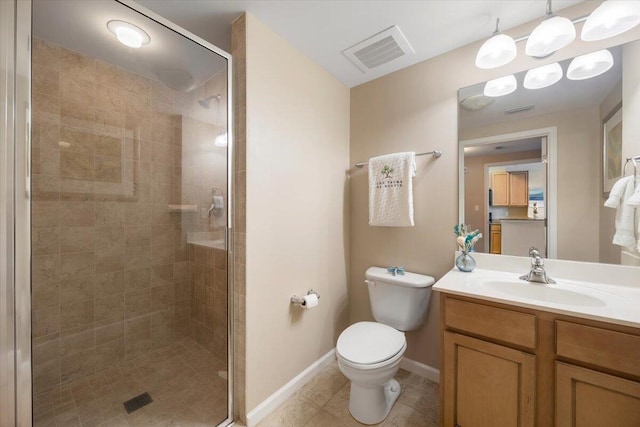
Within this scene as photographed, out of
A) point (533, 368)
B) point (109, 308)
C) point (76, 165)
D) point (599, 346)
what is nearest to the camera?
point (599, 346)

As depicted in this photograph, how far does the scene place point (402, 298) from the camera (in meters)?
1.64

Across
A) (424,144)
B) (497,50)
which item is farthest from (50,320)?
(497,50)

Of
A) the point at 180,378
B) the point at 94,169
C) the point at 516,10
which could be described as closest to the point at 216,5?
the point at 94,169

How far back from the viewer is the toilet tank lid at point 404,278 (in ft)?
5.22

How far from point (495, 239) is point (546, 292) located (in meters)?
0.38

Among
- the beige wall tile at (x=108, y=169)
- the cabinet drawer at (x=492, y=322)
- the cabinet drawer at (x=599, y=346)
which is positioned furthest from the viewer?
the beige wall tile at (x=108, y=169)

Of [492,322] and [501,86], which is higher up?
[501,86]

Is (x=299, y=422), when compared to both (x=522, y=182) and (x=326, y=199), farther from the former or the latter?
(x=522, y=182)

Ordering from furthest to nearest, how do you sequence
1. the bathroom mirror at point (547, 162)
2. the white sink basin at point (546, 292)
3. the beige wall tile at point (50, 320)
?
the beige wall tile at point (50, 320), the bathroom mirror at point (547, 162), the white sink basin at point (546, 292)

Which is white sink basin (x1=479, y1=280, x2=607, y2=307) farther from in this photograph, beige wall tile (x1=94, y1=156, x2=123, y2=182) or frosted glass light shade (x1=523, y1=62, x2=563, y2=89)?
beige wall tile (x1=94, y1=156, x2=123, y2=182)

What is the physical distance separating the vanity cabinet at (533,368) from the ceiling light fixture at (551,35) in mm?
1264

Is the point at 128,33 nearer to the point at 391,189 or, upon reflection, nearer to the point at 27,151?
the point at 27,151

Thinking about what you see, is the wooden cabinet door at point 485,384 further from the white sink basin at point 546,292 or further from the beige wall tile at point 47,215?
the beige wall tile at point 47,215

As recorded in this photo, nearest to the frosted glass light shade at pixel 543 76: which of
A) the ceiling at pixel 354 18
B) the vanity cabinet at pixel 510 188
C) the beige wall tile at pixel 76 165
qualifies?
the ceiling at pixel 354 18
